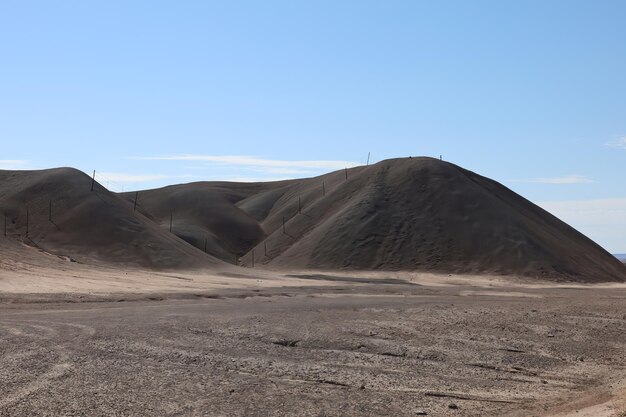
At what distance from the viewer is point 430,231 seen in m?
74.1

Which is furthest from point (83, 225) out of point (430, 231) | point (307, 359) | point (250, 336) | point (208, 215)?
point (307, 359)

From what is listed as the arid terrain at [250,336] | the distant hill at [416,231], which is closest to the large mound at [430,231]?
the distant hill at [416,231]

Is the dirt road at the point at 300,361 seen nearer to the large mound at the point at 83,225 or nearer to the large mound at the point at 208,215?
the large mound at the point at 83,225

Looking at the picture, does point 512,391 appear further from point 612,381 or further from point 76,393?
point 76,393

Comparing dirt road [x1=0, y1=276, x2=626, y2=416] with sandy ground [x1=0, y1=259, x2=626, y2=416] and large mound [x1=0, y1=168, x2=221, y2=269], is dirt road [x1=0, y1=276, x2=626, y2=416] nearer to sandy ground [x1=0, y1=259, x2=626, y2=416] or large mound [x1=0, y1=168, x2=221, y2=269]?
sandy ground [x1=0, y1=259, x2=626, y2=416]

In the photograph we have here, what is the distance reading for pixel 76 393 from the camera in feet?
38.3

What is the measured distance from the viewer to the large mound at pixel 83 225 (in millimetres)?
56562

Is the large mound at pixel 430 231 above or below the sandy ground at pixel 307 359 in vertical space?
above

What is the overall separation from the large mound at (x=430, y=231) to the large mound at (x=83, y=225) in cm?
1513

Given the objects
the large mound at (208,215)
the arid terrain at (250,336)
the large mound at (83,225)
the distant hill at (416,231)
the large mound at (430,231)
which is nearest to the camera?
the arid terrain at (250,336)

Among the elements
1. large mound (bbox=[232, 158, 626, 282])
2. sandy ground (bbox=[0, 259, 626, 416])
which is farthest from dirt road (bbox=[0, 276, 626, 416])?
large mound (bbox=[232, 158, 626, 282])

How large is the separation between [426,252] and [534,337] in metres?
50.8

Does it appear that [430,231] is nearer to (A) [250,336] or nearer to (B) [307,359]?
(A) [250,336]

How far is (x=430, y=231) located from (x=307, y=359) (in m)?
59.5
